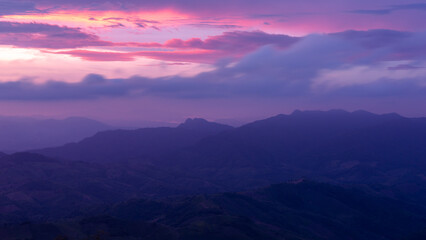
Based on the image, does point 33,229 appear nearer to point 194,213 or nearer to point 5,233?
point 5,233

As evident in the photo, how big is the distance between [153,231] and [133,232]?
5532 mm

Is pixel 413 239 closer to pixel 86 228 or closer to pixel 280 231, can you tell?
pixel 280 231

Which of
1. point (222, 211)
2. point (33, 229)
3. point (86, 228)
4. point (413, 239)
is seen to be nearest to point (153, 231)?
point (86, 228)

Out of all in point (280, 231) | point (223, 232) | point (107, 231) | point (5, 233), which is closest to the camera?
point (5, 233)

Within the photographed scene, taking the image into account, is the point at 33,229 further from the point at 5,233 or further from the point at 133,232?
the point at 133,232

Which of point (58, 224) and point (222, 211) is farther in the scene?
point (222, 211)

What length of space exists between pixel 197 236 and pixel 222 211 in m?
39.2

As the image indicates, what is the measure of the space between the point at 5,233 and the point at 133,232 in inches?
Result: 1320

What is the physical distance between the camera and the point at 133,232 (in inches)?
6117

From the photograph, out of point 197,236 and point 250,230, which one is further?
point 250,230

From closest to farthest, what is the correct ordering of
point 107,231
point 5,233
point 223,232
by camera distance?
point 5,233
point 107,231
point 223,232

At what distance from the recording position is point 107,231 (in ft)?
495

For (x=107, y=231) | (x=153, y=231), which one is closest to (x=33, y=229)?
(x=107, y=231)

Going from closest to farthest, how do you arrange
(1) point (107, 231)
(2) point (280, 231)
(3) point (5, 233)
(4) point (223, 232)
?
(3) point (5, 233) → (1) point (107, 231) → (4) point (223, 232) → (2) point (280, 231)
